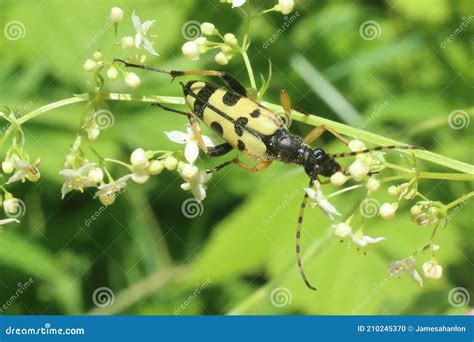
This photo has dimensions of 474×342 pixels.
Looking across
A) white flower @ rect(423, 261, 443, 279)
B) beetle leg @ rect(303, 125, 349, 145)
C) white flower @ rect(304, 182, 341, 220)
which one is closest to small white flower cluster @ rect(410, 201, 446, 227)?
white flower @ rect(423, 261, 443, 279)

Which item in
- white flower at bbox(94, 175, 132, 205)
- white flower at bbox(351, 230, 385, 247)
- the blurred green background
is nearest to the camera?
white flower at bbox(351, 230, 385, 247)

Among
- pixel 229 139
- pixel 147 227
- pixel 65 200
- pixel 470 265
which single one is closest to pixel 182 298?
pixel 147 227

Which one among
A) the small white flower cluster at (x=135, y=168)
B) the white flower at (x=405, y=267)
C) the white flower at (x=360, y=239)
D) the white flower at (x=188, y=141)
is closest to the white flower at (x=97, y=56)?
the small white flower cluster at (x=135, y=168)

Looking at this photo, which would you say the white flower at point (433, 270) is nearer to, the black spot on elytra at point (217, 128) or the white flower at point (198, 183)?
the white flower at point (198, 183)

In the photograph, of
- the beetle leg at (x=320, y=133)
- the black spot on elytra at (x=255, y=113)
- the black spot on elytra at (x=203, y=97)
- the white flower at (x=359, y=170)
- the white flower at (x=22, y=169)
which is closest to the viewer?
the white flower at (x=359, y=170)

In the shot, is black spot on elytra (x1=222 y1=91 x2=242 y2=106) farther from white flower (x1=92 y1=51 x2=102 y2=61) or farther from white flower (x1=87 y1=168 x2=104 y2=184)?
white flower (x1=87 y1=168 x2=104 y2=184)

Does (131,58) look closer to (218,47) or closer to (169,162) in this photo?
(218,47)

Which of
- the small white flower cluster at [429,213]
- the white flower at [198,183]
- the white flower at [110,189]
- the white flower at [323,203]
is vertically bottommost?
the small white flower cluster at [429,213]
